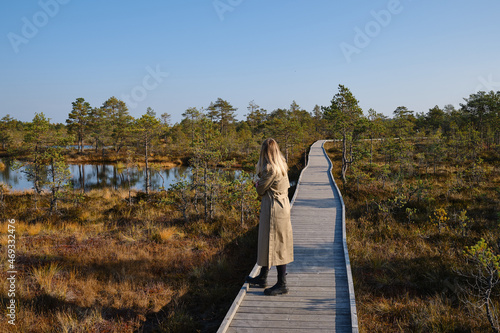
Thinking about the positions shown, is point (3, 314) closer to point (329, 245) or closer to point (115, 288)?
point (115, 288)

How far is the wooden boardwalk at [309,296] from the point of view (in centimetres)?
381

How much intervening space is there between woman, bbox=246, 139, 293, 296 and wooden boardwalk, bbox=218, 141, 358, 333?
0.70 metres

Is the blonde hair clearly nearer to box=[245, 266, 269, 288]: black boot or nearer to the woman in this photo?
the woman

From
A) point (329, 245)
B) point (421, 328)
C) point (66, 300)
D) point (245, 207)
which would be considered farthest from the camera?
point (245, 207)

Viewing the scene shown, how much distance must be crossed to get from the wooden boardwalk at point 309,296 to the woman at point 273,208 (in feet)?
2.29

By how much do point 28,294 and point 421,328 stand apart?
669 cm

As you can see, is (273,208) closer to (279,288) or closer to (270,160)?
(270,160)

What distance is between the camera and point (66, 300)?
5156 mm

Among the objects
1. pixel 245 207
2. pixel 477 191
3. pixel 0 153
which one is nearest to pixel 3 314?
pixel 245 207

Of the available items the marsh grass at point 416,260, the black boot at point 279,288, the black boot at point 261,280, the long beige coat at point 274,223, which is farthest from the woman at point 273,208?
the marsh grass at point 416,260

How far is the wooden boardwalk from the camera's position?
3.81 m

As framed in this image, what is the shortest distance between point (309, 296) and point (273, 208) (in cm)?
169

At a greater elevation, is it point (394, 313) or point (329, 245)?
point (329, 245)

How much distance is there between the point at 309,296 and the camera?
4.58 m
